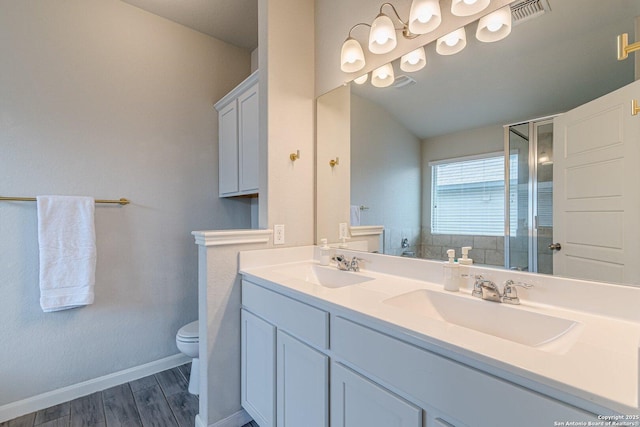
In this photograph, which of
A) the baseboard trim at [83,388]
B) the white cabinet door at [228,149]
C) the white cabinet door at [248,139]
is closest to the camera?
the baseboard trim at [83,388]

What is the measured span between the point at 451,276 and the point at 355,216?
2.38 feet

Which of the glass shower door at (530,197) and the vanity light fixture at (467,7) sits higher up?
the vanity light fixture at (467,7)

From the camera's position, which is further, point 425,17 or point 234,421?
point 234,421

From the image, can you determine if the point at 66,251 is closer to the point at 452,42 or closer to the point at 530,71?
the point at 452,42

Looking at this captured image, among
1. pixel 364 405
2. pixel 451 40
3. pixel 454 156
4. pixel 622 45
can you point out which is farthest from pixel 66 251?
pixel 622 45

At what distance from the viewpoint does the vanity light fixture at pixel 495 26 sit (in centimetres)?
111

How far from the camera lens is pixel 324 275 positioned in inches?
67.6

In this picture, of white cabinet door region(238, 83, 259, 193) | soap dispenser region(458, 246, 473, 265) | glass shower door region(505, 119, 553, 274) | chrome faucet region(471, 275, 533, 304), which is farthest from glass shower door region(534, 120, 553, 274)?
white cabinet door region(238, 83, 259, 193)

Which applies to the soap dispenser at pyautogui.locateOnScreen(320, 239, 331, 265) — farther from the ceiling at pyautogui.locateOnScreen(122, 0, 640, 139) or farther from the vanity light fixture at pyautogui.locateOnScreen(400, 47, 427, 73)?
the vanity light fixture at pyautogui.locateOnScreen(400, 47, 427, 73)

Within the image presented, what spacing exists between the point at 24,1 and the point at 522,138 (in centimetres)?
290

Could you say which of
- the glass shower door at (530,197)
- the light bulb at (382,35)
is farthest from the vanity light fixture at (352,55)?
the glass shower door at (530,197)

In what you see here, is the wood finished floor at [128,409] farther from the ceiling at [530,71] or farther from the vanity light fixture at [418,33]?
the vanity light fixture at [418,33]

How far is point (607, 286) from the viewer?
90cm

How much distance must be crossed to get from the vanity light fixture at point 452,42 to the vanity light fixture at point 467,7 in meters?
0.06
